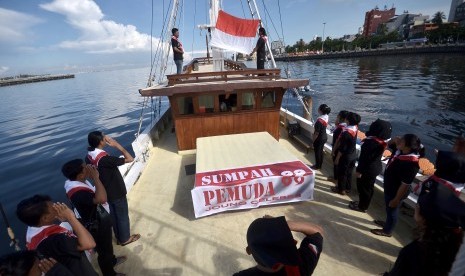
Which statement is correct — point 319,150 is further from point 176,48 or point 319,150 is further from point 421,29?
point 421,29

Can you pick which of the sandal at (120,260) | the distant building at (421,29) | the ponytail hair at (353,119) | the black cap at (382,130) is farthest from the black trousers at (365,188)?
the distant building at (421,29)

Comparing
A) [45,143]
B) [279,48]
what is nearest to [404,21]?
[279,48]

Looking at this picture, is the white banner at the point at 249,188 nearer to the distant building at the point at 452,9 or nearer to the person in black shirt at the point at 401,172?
the person in black shirt at the point at 401,172

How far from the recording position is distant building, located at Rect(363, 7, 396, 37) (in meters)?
160

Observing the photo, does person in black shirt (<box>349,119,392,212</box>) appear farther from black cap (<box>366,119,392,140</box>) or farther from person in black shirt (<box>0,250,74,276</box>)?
person in black shirt (<box>0,250,74,276</box>)

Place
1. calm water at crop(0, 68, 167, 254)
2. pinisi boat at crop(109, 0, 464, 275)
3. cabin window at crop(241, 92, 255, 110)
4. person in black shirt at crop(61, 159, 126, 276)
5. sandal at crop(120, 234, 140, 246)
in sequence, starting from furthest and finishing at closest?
1. calm water at crop(0, 68, 167, 254)
2. cabin window at crop(241, 92, 255, 110)
3. sandal at crop(120, 234, 140, 246)
4. pinisi boat at crop(109, 0, 464, 275)
5. person in black shirt at crop(61, 159, 126, 276)

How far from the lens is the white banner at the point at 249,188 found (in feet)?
18.5

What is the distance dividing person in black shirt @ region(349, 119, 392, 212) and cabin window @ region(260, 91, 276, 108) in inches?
189

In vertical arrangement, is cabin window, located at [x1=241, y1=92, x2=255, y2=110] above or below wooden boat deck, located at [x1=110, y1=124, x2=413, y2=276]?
above

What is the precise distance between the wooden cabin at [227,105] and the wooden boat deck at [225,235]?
2735mm

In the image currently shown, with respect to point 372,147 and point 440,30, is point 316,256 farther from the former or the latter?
point 440,30

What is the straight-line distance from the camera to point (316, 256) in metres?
2.25

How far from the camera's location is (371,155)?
496 centimetres

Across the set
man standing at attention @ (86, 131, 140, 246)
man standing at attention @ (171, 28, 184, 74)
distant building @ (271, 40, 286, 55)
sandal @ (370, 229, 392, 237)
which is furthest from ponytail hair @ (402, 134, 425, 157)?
man standing at attention @ (171, 28, 184, 74)
